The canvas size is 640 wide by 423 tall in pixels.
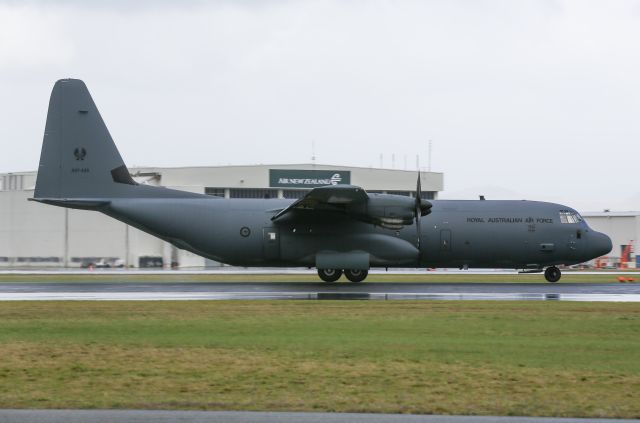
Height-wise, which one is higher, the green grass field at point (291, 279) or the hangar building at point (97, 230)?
the hangar building at point (97, 230)

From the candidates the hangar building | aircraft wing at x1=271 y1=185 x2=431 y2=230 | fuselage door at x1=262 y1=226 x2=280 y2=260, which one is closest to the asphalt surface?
aircraft wing at x1=271 y1=185 x2=431 y2=230

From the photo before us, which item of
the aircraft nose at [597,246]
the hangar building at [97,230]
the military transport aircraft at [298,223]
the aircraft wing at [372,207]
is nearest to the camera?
the aircraft wing at [372,207]

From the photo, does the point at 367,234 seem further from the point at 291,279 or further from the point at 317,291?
the point at 291,279

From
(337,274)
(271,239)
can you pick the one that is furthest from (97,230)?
(337,274)

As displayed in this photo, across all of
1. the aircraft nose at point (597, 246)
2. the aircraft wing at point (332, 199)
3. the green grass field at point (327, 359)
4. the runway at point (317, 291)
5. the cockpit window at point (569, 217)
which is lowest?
the green grass field at point (327, 359)

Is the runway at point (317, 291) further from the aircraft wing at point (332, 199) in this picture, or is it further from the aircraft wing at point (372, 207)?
the aircraft wing at point (332, 199)

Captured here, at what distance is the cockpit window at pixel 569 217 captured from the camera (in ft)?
119

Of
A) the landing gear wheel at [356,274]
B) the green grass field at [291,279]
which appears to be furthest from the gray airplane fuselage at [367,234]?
the green grass field at [291,279]

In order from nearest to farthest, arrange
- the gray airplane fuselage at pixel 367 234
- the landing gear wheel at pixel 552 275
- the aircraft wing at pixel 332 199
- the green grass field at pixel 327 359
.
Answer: the green grass field at pixel 327 359 < the aircraft wing at pixel 332 199 < the gray airplane fuselage at pixel 367 234 < the landing gear wheel at pixel 552 275

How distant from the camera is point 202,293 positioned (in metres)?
29.1

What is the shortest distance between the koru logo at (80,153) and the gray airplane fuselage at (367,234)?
8.75 ft

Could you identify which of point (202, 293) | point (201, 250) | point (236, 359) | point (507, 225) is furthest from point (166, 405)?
point (507, 225)

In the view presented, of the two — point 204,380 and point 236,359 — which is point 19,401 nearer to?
point 204,380

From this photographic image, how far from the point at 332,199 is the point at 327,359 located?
60.8ft
